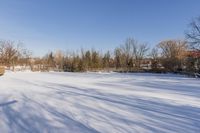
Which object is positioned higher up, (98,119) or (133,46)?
(133,46)

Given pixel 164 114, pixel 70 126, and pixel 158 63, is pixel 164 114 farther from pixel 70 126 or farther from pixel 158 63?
pixel 158 63

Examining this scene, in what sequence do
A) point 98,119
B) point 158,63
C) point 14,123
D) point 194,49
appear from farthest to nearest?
point 158,63 → point 194,49 → point 98,119 → point 14,123

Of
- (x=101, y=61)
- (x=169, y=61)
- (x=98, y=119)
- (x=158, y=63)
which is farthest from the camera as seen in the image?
(x=101, y=61)

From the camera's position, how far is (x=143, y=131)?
4801mm

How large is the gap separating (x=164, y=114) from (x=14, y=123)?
12.5ft

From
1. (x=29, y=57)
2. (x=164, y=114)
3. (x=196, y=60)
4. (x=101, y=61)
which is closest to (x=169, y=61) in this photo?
(x=196, y=60)

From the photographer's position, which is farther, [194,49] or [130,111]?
[194,49]

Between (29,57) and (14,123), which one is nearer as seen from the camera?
(14,123)

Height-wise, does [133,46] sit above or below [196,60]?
above

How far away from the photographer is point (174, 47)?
65.9 metres

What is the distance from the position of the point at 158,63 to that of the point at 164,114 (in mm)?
47340

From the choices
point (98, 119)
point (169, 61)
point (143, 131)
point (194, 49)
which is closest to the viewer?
point (143, 131)

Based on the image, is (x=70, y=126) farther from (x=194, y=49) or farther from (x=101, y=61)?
(x=101, y=61)

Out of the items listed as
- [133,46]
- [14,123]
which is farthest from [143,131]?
[133,46]
